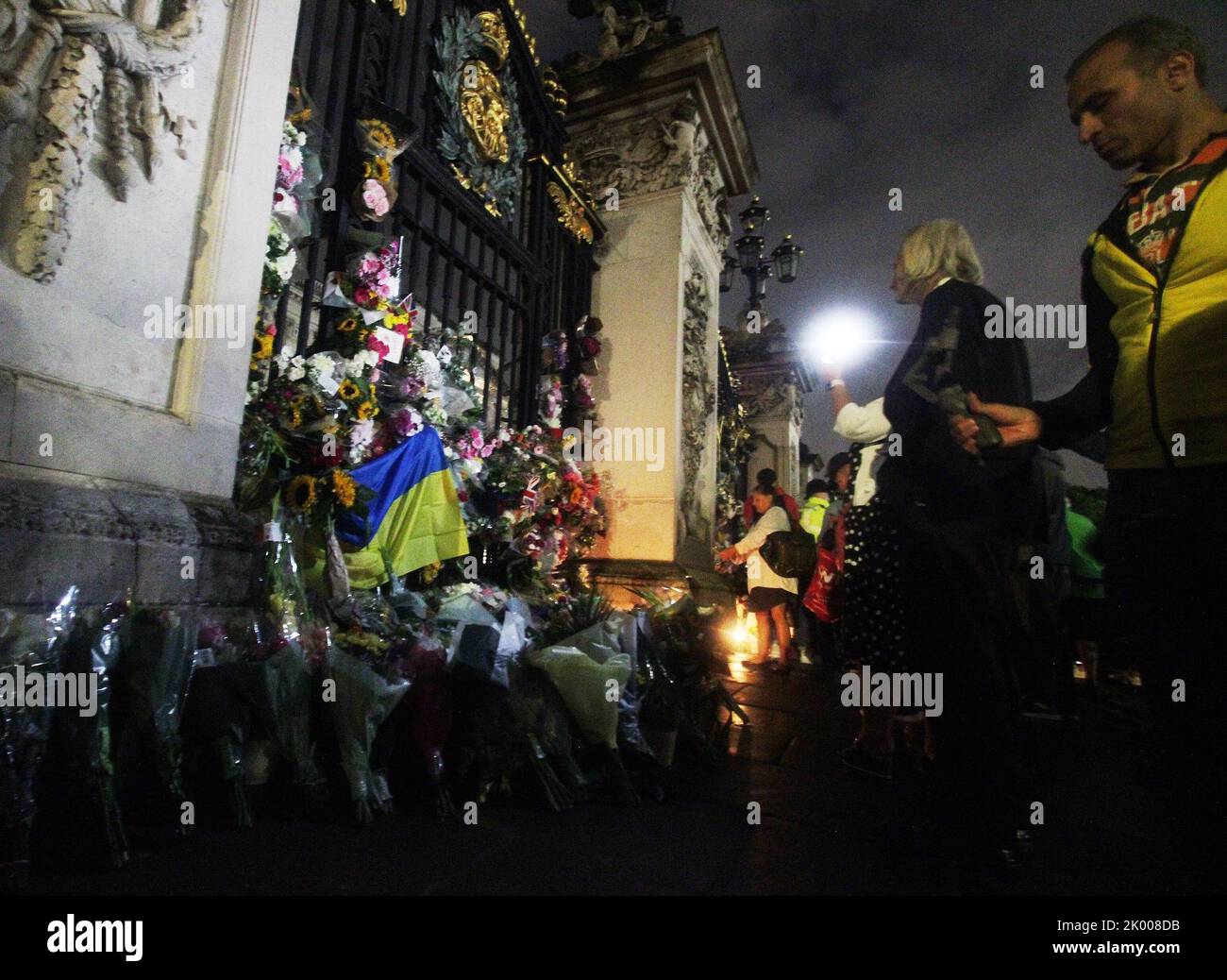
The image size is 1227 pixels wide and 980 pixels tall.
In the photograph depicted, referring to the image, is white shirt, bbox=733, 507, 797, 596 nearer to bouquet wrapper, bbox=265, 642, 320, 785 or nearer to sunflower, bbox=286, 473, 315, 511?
sunflower, bbox=286, 473, 315, 511

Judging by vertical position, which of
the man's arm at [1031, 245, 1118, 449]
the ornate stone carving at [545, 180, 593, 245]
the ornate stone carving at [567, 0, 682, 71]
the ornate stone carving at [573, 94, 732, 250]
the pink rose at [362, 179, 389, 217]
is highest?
the ornate stone carving at [567, 0, 682, 71]

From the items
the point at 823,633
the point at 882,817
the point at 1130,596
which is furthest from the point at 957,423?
the point at 823,633

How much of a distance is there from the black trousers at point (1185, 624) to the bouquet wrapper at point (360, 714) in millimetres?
1919

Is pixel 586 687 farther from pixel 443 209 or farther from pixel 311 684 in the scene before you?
pixel 443 209

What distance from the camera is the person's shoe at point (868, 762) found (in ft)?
8.11

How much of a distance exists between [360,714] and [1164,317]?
227cm

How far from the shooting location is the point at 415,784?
1968 mm

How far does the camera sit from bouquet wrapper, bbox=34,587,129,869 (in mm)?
1306

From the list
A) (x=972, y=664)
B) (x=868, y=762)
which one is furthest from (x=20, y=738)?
(x=868, y=762)

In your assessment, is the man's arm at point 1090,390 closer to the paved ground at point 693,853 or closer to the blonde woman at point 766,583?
the paved ground at point 693,853

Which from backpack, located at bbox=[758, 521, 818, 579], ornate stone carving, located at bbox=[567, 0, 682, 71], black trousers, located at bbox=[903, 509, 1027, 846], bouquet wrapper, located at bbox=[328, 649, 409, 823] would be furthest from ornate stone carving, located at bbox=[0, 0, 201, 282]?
ornate stone carving, located at bbox=[567, 0, 682, 71]

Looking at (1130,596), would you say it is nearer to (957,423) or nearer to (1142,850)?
(957,423)

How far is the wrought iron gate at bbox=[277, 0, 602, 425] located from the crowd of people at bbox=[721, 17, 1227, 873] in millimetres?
3504

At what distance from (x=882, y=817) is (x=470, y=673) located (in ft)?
4.81
